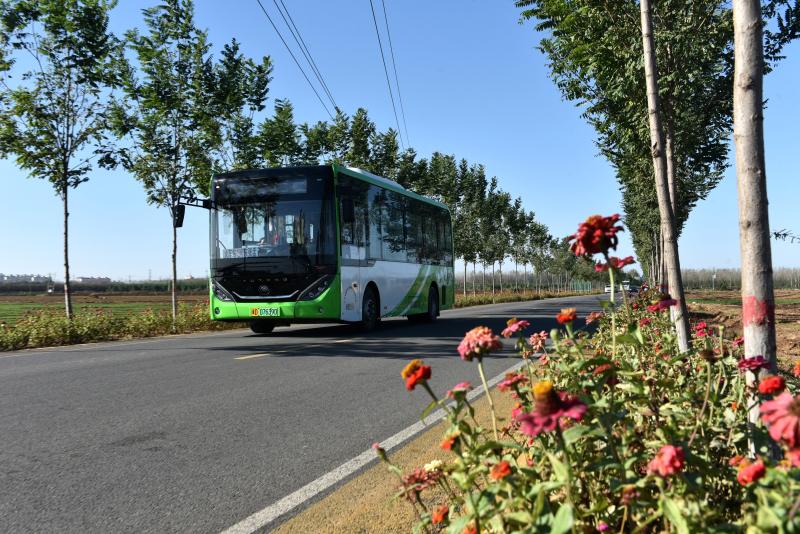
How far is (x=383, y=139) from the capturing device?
2805 cm

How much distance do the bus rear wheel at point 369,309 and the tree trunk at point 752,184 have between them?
37.1 feet

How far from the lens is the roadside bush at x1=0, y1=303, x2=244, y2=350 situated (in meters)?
12.5

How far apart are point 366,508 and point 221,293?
10187mm

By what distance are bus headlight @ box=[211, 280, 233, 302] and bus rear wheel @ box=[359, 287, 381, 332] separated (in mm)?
3000

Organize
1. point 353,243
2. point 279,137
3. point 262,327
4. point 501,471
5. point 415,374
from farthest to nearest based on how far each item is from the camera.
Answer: point 279,137 < point 262,327 < point 353,243 < point 415,374 < point 501,471

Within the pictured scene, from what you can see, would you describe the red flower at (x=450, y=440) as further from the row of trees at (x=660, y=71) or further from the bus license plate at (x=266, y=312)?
the bus license plate at (x=266, y=312)

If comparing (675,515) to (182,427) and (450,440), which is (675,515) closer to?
(450,440)

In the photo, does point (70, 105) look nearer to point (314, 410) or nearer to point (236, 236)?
point (236, 236)

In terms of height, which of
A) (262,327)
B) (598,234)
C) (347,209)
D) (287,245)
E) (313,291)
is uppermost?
(347,209)

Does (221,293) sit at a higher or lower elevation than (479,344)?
higher

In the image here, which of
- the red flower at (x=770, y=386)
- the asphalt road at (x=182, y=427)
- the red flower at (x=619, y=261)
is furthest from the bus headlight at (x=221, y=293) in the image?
the red flower at (x=770, y=386)

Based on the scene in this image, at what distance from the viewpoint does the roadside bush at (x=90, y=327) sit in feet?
41.0

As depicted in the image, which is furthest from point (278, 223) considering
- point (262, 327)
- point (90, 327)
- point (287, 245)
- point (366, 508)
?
point (366, 508)

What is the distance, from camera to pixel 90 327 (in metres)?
13.8
